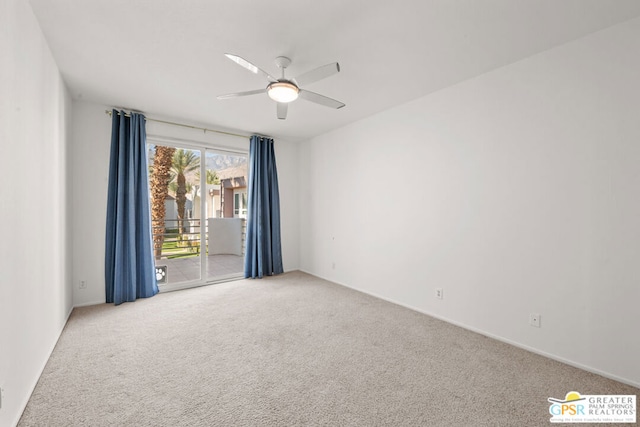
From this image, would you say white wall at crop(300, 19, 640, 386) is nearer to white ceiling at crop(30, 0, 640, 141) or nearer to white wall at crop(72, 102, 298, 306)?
white ceiling at crop(30, 0, 640, 141)

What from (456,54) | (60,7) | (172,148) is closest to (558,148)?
(456,54)

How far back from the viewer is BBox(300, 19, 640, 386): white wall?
2068mm

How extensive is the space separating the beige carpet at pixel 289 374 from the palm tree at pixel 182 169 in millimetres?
1707

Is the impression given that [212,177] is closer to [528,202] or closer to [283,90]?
[283,90]

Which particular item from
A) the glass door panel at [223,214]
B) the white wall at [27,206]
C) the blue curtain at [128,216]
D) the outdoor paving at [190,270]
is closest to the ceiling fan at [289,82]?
the white wall at [27,206]

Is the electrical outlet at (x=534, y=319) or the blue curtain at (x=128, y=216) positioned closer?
the electrical outlet at (x=534, y=319)

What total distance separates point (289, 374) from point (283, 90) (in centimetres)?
233

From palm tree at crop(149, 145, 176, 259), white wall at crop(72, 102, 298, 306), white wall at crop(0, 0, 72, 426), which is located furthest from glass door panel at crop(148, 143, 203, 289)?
white wall at crop(0, 0, 72, 426)

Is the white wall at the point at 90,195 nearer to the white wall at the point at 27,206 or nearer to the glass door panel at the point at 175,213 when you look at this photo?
the glass door panel at the point at 175,213

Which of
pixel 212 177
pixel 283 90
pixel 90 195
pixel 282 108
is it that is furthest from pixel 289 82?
pixel 90 195

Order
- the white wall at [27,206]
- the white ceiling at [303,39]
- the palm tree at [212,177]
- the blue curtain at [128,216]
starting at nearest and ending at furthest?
the white wall at [27,206] < the white ceiling at [303,39] < the blue curtain at [128,216] < the palm tree at [212,177]

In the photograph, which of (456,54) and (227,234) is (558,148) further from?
(227,234)

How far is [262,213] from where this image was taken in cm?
502

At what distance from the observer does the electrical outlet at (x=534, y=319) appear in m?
2.46
